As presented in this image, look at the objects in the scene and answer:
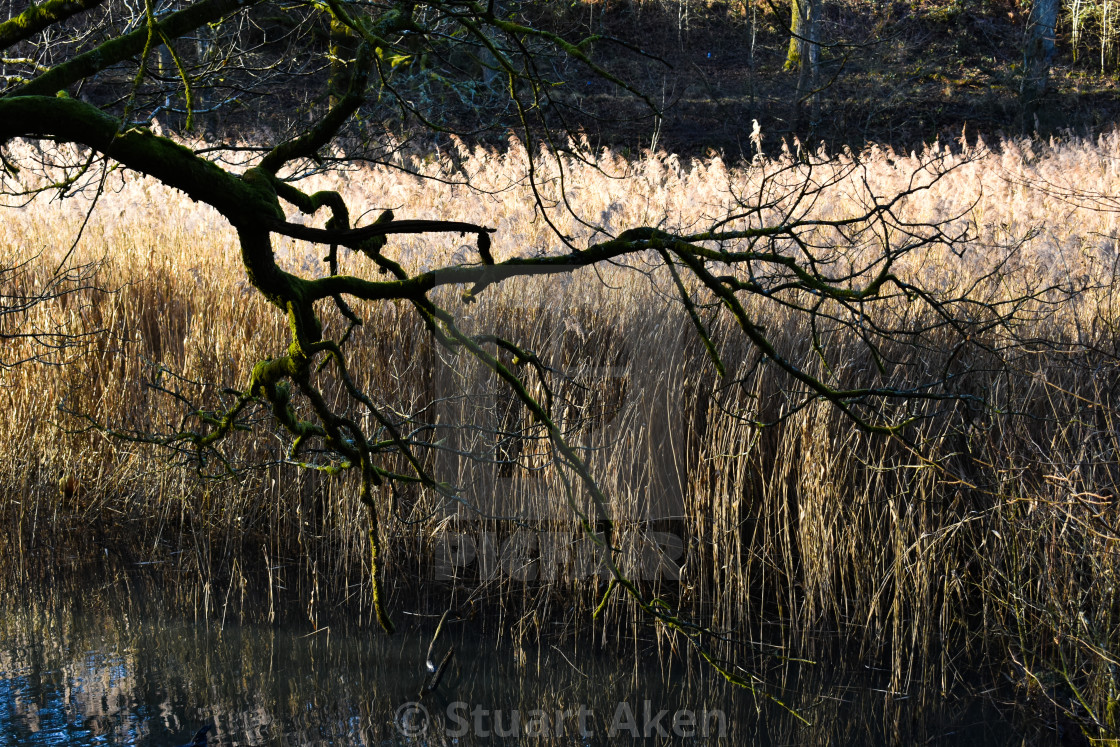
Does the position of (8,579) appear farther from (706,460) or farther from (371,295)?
(371,295)

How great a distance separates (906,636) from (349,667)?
6.48ft

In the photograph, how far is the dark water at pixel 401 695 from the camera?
2.89 m

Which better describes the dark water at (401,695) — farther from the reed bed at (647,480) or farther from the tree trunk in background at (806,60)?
the tree trunk in background at (806,60)

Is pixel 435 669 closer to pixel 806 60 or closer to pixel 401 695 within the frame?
pixel 401 695

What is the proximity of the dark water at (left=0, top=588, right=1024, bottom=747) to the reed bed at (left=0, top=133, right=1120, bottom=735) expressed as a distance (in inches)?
6.1

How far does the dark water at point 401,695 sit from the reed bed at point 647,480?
154 millimetres

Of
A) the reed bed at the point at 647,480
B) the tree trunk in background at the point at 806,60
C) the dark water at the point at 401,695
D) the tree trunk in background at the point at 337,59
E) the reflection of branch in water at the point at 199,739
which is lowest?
the dark water at the point at 401,695

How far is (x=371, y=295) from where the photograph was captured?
1511 mm

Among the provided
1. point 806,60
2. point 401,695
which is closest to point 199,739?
point 401,695

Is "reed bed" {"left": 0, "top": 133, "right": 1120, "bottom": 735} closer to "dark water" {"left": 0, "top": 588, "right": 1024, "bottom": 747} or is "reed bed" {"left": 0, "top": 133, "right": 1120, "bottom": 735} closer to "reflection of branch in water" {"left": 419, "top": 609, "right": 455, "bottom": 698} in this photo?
"dark water" {"left": 0, "top": 588, "right": 1024, "bottom": 747}

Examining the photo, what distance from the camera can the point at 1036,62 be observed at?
1683 centimetres

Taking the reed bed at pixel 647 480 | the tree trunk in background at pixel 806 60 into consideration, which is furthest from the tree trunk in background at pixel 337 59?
the tree trunk in background at pixel 806 60

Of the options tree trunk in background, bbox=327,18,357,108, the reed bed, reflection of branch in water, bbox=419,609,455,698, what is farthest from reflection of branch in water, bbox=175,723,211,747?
tree trunk in background, bbox=327,18,357,108

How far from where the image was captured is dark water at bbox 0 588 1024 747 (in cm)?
289
